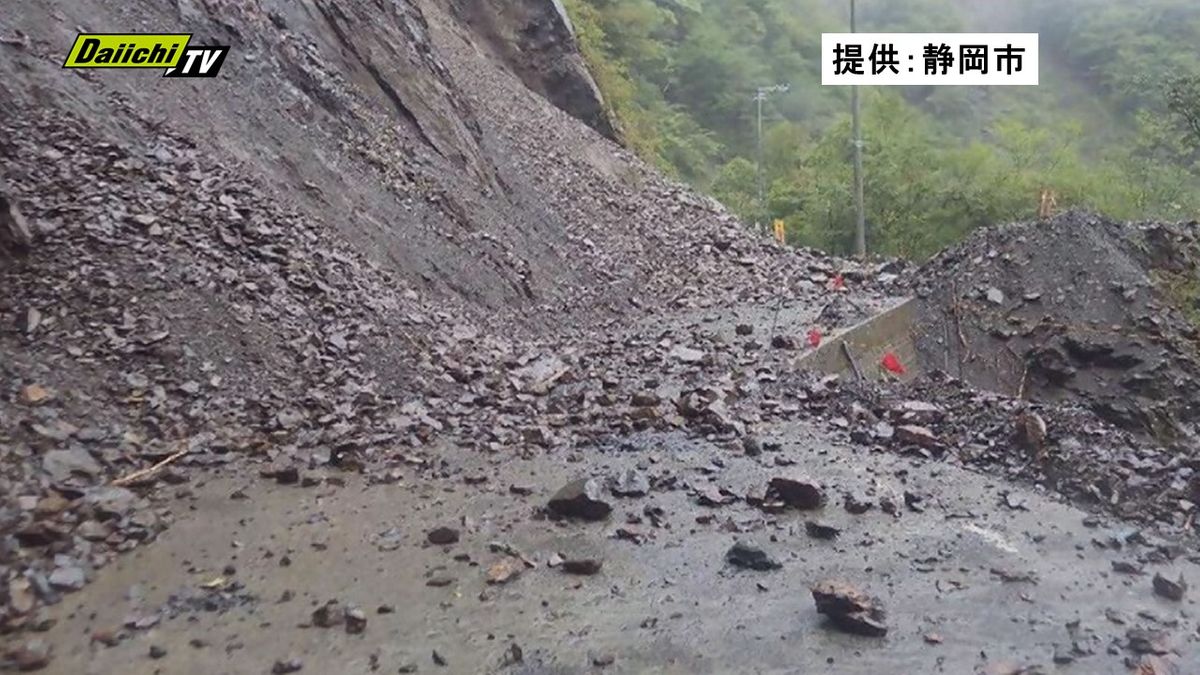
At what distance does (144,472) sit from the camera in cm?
438

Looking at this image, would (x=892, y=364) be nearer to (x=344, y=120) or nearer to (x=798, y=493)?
(x=798, y=493)

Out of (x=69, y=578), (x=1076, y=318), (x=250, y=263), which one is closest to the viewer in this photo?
(x=69, y=578)

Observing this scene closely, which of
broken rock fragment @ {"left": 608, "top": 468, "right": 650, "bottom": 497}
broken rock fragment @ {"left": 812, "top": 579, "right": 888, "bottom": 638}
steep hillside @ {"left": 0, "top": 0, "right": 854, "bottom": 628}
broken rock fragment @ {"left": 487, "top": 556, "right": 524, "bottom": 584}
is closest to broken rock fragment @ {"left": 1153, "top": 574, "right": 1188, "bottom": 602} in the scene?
broken rock fragment @ {"left": 812, "top": 579, "right": 888, "bottom": 638}

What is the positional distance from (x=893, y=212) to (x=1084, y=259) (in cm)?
900

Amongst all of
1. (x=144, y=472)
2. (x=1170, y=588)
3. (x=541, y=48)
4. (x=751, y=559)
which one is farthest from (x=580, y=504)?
(x=541, y=48)

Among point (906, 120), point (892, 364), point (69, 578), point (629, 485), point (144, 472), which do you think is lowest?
point (69, 578)

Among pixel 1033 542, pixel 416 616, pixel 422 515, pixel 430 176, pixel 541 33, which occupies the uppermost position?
pixel 541 33

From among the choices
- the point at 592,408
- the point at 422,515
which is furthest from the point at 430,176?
the point at 422,515

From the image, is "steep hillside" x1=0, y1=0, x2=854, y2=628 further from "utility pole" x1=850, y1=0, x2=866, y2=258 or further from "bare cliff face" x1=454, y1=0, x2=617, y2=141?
"utility pole" x1=850, y1=0, x2=866, y2=258

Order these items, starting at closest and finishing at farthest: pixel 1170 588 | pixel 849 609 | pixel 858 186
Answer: pixel 849 609 < pixel 1170 588 < pixel 858 186

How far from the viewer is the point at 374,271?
6.61 meters

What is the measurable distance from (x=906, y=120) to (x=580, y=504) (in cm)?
1901

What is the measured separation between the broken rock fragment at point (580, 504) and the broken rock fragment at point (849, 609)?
1.15 meters

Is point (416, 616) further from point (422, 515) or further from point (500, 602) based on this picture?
point (422, 515)
